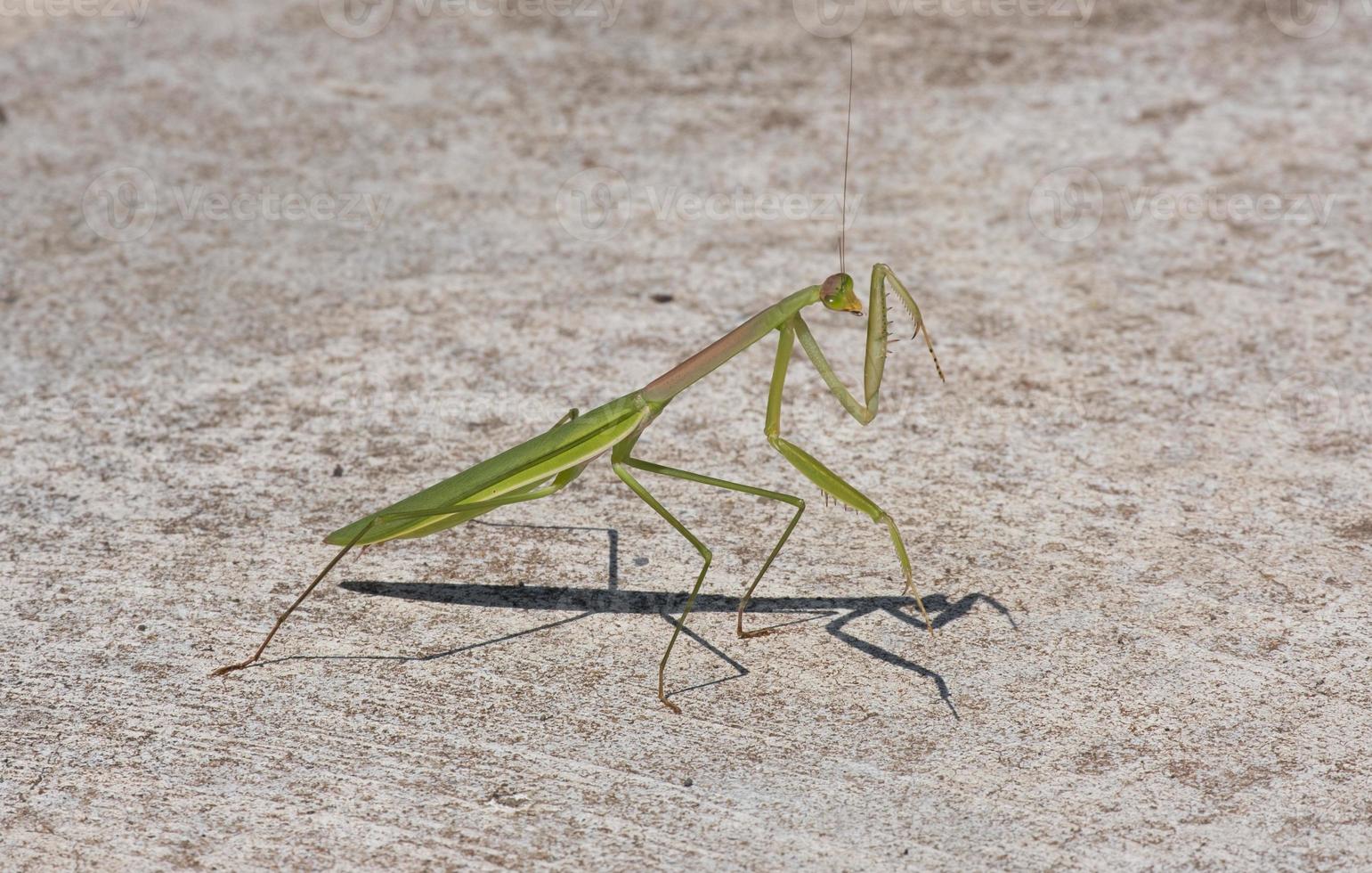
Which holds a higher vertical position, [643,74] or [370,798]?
[643,74]

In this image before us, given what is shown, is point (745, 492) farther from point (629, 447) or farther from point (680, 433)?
point (680, 433)

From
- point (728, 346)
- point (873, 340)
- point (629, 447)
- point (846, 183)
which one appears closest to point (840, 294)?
point (873, 340)

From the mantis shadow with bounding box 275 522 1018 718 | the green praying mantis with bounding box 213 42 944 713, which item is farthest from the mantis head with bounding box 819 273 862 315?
the mantis shadow with bounding box 275 522 1018 718

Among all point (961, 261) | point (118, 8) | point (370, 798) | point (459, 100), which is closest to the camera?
point (370, 798)

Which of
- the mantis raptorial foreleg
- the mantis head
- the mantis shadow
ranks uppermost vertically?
the mantis head

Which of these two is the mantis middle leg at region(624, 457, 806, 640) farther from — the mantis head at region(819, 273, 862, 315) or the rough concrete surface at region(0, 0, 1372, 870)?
the mantis head at region(819, 273, 862, 315)

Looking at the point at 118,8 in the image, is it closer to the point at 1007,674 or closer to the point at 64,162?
the point at 64,162

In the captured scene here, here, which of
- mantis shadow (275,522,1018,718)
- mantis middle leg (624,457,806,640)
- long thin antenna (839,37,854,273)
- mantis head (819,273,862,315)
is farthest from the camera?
long thin antenna (839,37,854,273)

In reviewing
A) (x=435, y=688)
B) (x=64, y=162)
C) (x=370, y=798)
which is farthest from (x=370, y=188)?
(x=370, y=798)
